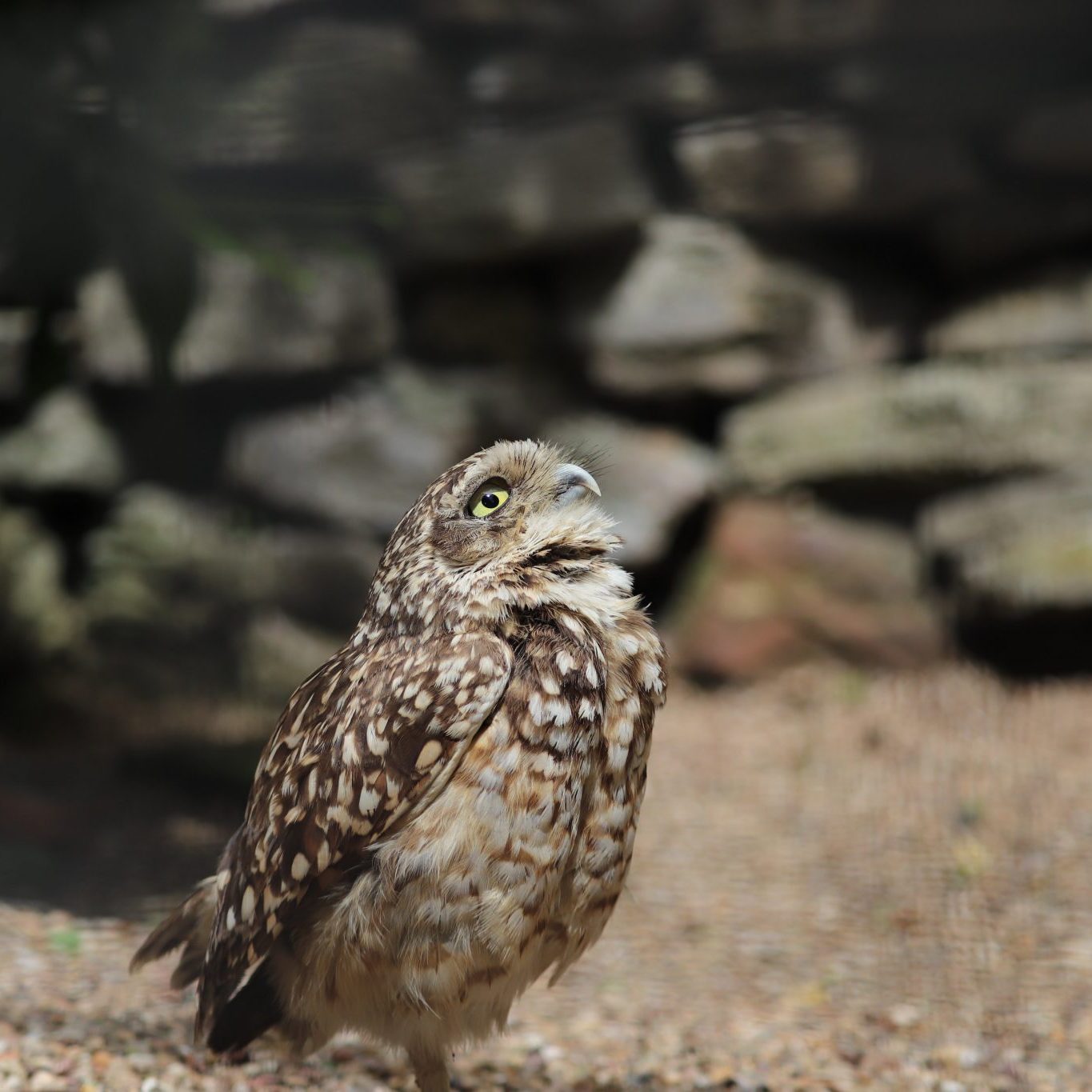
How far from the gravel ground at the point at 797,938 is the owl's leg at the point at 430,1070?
308 mm

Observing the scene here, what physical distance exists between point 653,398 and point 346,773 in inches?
152

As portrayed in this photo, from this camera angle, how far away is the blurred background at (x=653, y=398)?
4.04m

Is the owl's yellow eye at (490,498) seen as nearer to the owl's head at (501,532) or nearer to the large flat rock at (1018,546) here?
the owl's head at (501,532)

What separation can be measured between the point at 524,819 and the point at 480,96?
3.74m

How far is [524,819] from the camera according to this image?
193 centimetres

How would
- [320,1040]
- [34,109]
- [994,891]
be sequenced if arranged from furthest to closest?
1. [994,891]
2. [34,109]
3. [320,1040]

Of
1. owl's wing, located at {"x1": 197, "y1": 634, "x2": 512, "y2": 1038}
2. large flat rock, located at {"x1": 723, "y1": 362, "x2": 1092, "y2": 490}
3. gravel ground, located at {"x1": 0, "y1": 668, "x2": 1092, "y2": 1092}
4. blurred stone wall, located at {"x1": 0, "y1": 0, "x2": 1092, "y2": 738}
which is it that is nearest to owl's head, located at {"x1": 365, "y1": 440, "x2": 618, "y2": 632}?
owl's wing, located at {"x1": 197, "y1": 634, "x2": 512, "y2": 1038}

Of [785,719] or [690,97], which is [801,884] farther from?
[690,97]

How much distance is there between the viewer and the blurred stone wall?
4.72 m

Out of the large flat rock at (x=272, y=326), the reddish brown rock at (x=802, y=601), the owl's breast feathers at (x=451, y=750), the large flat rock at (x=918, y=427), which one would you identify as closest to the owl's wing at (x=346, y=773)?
the owl's breast feathers at (x=451, y=750)

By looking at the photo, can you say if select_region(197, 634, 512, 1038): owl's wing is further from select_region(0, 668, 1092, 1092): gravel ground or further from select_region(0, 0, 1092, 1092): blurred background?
select_region(0, 0, 1092, 1092): blurred background

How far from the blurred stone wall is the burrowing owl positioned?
229cm

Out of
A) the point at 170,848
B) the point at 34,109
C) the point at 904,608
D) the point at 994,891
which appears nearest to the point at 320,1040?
the point at 170,848

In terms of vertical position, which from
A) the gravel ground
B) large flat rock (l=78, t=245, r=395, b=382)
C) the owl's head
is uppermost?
large flat rock (l=78, t=245, r=395, b=382)
